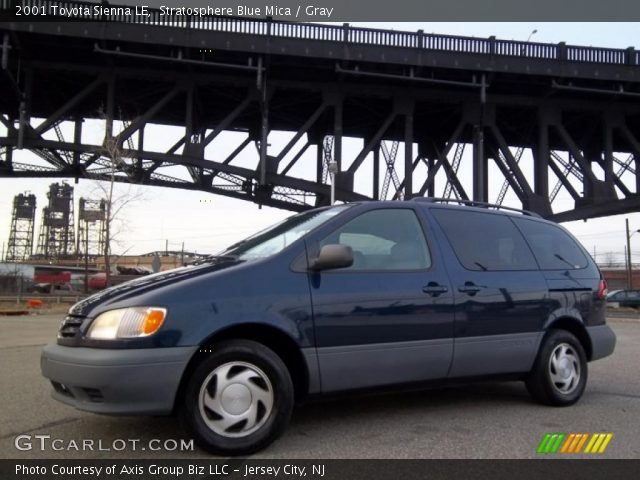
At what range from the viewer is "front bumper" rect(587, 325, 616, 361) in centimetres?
541

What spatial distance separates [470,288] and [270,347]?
1778mm

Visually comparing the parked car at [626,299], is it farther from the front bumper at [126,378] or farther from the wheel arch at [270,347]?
the front bumper at [126,378]

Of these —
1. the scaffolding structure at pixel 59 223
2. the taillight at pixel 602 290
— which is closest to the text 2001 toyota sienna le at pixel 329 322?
the taillight at pixel 602 290

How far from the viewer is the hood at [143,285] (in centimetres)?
365

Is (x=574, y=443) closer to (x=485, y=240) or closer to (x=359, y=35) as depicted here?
(x=485, y=240)

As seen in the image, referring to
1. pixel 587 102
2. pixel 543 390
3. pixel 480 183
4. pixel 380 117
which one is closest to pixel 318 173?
pixel 380 117

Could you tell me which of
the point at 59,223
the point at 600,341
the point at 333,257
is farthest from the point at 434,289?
the point at 59,223

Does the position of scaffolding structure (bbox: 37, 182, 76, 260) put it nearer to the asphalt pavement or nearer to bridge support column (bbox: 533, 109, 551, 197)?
bridge support column (bbox: 533, 109, 551, 197)

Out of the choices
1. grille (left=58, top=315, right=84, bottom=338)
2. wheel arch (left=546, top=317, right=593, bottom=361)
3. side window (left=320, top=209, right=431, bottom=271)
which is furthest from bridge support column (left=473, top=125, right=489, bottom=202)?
grille (left=58, top=315, right=84, bottom=338)

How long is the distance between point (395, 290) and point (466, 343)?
31.8 inches

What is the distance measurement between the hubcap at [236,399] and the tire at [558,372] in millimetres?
2664

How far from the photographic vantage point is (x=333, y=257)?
12.6 feet

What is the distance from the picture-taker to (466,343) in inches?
178

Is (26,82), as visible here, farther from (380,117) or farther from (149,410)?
(149,410)
